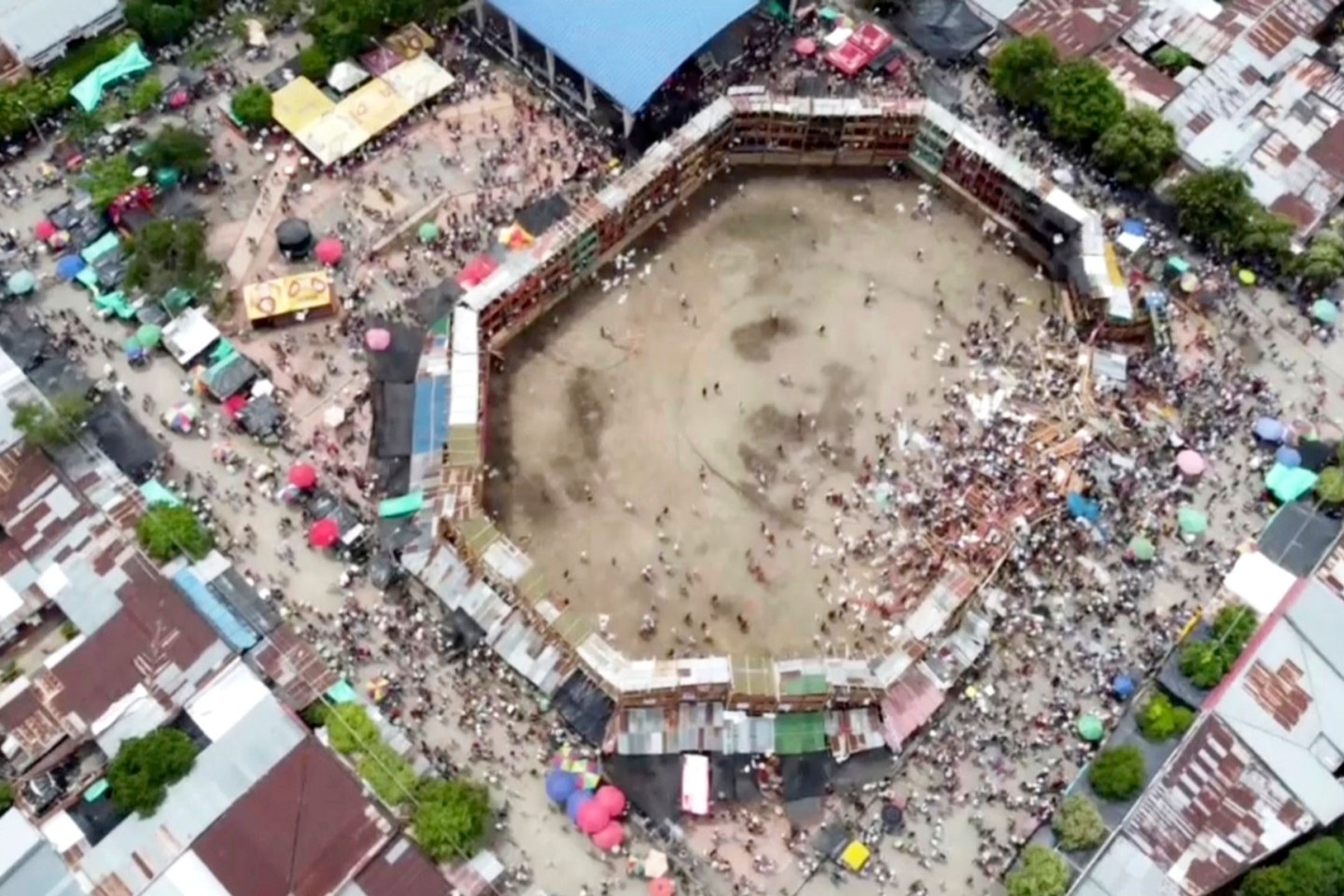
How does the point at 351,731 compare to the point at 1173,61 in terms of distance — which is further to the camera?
the point at 1173,61

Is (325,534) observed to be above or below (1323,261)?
above

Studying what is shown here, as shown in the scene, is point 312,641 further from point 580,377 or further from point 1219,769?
point 1219,769

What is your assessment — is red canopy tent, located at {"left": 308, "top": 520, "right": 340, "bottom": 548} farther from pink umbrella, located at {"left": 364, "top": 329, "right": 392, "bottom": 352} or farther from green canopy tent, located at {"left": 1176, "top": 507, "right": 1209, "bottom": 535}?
green canopy tent, located at {"left": 1176, "top": 507, "right": 1209, "bottom": 535}

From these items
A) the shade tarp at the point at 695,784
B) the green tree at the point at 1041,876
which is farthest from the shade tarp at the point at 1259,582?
the shade tarp at the point at 695,784

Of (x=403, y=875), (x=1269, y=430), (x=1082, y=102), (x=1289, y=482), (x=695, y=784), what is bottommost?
(x=1289, y=482)

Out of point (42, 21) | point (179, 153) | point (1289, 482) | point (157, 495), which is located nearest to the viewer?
point (157, 495)

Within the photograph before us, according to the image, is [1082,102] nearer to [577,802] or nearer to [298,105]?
[298,105]

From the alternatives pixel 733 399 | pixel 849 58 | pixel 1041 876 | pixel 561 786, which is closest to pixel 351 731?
pixel 561 786
